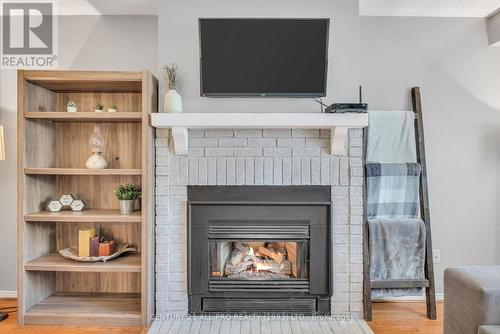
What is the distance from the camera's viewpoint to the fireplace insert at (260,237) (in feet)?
8.71

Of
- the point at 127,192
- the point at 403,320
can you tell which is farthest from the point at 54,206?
the point at 403,320

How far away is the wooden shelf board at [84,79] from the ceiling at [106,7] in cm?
65

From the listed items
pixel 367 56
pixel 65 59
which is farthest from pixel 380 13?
pixel 65 59

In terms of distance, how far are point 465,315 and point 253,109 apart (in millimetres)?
1722

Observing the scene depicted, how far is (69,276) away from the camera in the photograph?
9.86 feet

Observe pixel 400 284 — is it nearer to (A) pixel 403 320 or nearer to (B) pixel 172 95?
(A) pixel 403 320

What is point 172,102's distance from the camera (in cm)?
255

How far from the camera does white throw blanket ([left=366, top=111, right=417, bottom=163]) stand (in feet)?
9.43

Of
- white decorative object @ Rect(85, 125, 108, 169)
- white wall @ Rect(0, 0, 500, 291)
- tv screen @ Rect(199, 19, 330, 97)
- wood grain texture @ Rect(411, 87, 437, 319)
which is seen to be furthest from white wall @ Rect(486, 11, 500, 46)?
white decorative object @ Rect(85, 125, 108, 169)

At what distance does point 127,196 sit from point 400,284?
2066mm

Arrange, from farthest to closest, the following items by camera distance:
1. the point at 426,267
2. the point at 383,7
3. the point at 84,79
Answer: the point at 383,7, the point at 426,267, the point at 84,79

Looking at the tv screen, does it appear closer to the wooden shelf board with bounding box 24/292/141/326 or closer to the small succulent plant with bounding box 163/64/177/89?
the small succulent plant with bounding box 163/64/177/89

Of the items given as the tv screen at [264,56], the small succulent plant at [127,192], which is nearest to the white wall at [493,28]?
the tv screen at [264,56]

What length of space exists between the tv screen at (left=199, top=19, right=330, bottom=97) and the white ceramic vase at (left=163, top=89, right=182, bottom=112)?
0.20m
